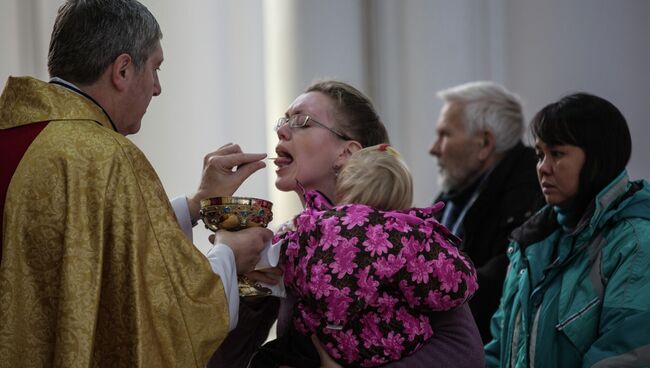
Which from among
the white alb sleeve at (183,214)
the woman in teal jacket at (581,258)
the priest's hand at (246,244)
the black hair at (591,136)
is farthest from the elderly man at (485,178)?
the priest's hand at (246,244)

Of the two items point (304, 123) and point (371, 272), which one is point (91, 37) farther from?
point (371, 272)

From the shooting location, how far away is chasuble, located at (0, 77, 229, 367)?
7.35 feet

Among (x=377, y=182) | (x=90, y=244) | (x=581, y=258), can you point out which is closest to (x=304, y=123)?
(x=377, y=182)

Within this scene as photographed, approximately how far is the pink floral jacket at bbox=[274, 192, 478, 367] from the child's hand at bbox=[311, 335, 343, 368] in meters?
0.02

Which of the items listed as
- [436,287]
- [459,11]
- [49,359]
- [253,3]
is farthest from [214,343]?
[459,11]

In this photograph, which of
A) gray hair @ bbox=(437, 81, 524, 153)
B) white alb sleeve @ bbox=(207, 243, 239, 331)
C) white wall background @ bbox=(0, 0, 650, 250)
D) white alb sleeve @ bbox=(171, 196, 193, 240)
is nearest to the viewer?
white alb sleeve @ bbox=(207, 243, 239, 331)

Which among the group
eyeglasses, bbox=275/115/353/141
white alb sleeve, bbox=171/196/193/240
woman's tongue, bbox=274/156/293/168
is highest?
eyeglasses, bbox=275/115/353/141

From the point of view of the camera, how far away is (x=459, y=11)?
21.3ft

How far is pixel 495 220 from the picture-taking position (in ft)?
14.5

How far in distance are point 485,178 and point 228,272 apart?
8.11 feet

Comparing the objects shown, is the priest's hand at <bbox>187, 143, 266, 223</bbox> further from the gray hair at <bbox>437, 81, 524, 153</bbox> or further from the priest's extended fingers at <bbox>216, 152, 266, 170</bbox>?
the gray hair at <bbox>437, 81, 524, 153</bbox>

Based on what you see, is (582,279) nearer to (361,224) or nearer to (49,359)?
(361,224)

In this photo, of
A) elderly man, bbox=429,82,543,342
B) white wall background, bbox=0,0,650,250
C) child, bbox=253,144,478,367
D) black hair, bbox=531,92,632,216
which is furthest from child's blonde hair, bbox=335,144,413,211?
white wall background, bbox=0,0,650,250

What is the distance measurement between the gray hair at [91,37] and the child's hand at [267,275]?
693 millimetres
